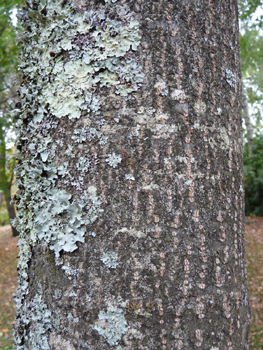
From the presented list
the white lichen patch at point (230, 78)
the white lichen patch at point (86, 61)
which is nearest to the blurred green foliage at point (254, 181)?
the white lichen patch at point (230, 78)

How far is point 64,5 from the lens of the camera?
3.51 ft

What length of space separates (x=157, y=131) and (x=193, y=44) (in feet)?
1.23

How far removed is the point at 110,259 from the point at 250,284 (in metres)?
5.94

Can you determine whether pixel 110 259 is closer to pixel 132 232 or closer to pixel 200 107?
pixel 132 232

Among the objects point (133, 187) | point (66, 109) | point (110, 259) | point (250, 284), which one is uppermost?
point (66, 109)

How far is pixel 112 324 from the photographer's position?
2.93 ft

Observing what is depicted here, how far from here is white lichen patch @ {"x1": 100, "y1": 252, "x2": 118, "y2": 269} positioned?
92 cm

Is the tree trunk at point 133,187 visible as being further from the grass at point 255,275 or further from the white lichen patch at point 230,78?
the grass at point 255,275

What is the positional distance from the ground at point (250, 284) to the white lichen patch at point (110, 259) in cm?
230

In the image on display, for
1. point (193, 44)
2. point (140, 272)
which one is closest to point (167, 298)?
point (140, 272)

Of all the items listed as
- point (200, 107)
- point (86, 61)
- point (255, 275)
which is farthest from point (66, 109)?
point (255, 275)

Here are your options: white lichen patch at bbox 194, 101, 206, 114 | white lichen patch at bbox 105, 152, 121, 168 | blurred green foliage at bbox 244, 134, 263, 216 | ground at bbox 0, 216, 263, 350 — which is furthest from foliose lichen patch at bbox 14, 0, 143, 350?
blurred green foliage at bbox 244, 134, 263, 216

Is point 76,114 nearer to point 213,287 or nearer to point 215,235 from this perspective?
point 215,235

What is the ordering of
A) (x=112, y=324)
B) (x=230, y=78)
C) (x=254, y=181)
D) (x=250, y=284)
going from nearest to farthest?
(x=112, y=324) < (x=230, y=78) < (x=250, y=284) < (x=254, y=181)
